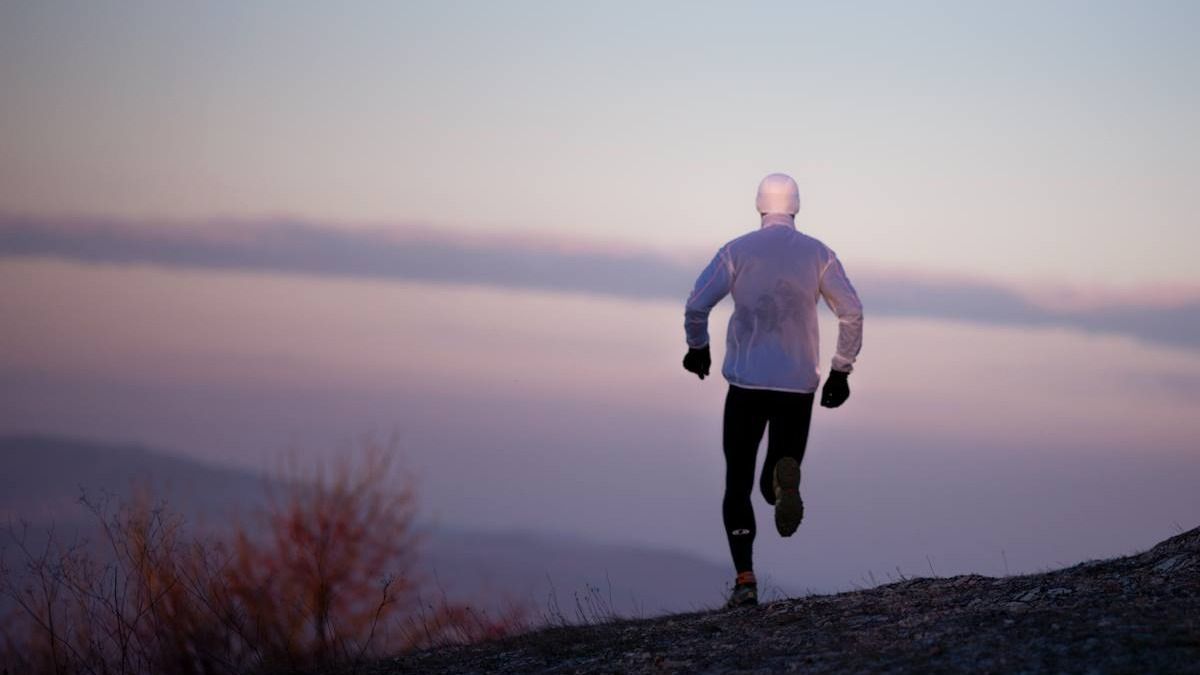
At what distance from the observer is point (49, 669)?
9680mm

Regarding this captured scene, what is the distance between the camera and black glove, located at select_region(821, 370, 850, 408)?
9383 millimetres

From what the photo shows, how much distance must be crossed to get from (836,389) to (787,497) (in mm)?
816

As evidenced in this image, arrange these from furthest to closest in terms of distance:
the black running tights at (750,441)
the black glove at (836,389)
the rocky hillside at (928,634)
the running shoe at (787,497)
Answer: the black glove at (836,389), the black running tights at (750,441), the running shoe at (787,497), the rocky hillside at (928,634)

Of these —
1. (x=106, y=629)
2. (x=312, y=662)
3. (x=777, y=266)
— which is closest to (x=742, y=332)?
(x=777, y=266)

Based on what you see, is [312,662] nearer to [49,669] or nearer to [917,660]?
[49,669]

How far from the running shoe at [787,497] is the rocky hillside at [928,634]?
0.50m

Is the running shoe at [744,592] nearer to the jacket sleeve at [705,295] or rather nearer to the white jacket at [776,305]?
the white jacket at [776,305]

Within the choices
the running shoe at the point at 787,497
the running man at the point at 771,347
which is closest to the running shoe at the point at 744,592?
the running man at the point at 771,347

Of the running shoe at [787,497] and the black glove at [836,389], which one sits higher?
the black glove at [836,389]

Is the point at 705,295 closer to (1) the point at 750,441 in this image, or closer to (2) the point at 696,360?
(2) the point at 696,360

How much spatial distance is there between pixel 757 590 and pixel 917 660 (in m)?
2.83

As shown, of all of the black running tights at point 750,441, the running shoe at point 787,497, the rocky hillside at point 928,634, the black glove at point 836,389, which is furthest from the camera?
the black glove at point 836,389

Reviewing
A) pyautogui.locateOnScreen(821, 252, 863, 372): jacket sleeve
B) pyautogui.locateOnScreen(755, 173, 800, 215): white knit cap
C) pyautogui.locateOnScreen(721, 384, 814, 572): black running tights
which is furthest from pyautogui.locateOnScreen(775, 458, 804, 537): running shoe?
pyautogui.locateOnScreen(755, 173, 800, 215): white knit cap

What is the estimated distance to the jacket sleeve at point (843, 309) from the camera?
30.3 feet
